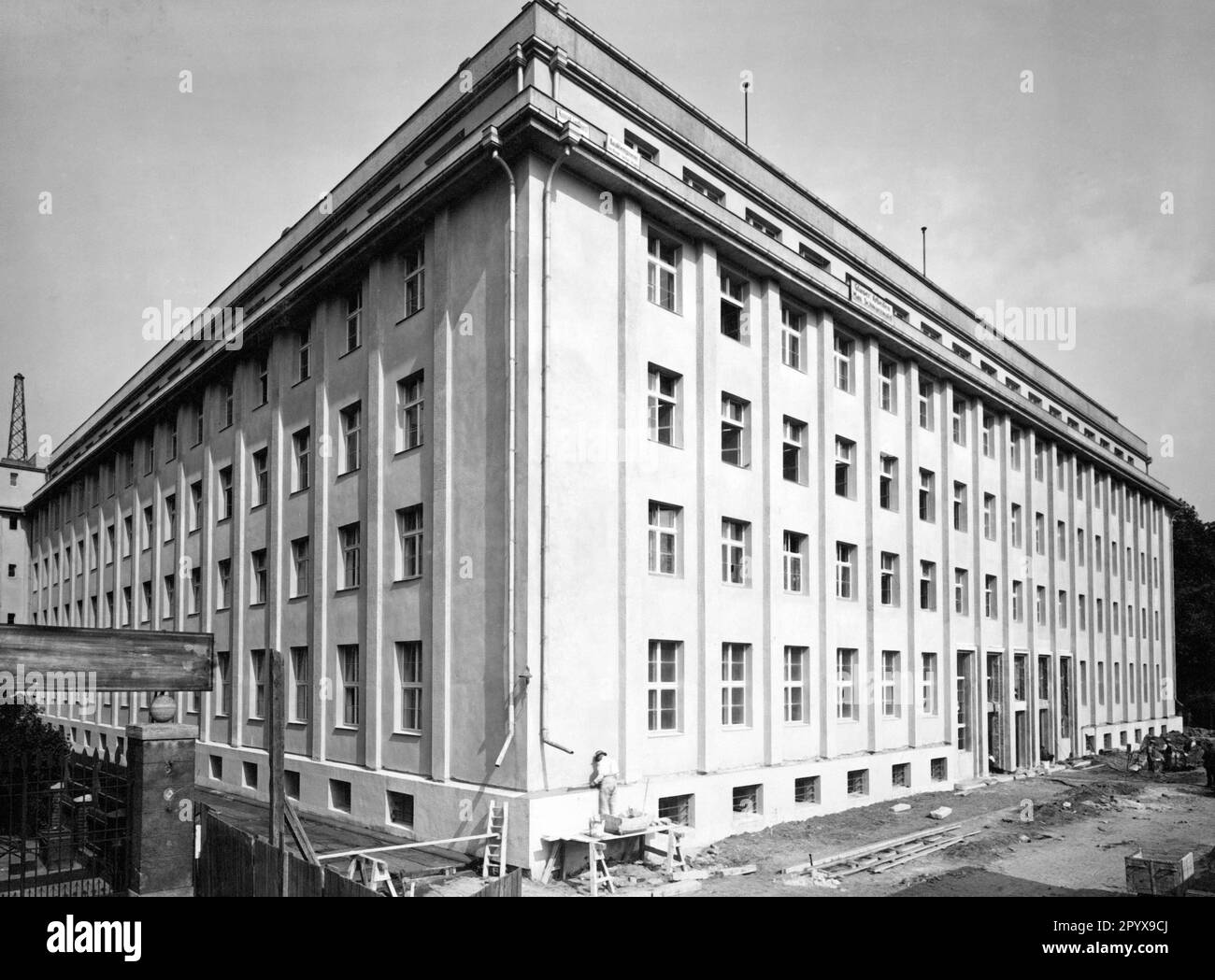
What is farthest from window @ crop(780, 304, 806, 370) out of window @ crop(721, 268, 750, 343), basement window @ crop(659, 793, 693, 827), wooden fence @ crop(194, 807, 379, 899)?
wooden fence @ crop(194, 807, 379, 899)

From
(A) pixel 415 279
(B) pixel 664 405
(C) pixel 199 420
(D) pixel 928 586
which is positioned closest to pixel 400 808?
(B) pixel 664 405

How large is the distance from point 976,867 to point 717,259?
13.3 meters

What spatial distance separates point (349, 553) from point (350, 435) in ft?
9.09

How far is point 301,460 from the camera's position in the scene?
82.6ft

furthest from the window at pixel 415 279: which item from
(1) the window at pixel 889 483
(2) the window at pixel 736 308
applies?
(1) the window at pixel 889 483

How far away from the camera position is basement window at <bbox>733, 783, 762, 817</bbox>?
793 inches

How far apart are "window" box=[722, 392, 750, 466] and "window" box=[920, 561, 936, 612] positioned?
10.00 metres

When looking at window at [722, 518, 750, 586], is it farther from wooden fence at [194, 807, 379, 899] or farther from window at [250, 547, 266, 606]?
window at [250, 547, 266, 606]

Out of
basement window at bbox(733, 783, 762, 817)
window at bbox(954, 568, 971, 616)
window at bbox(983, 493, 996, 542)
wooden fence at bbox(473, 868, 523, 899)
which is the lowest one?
basement window at bbox(733, 783, 762, 817)

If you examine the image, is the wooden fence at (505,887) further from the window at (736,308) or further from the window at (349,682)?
the window at (736,308)

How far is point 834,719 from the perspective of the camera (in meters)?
23.5

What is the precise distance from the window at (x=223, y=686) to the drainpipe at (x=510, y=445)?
14.1 m

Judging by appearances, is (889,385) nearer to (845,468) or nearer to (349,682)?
(845,468)
